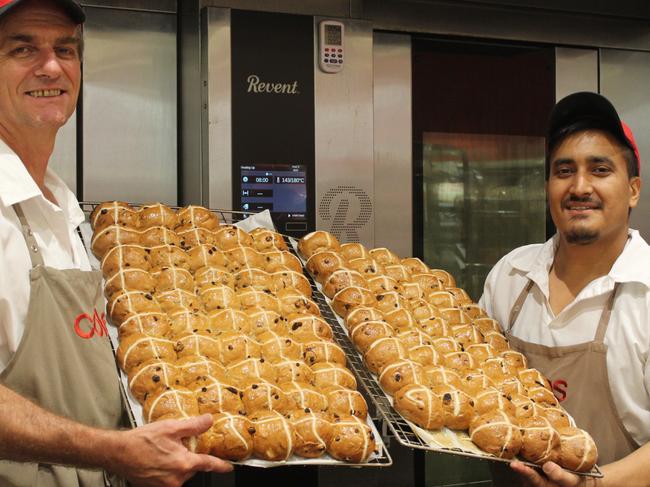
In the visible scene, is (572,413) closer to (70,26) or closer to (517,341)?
(517,341)

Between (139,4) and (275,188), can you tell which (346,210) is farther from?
(139,4)

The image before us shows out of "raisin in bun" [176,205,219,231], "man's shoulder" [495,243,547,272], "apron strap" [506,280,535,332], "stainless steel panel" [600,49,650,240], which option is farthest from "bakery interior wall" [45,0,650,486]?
"apron strap" [506,280,535,332]

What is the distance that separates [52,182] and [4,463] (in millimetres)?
745

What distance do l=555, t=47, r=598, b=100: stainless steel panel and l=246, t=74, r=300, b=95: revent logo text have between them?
4.74 ft

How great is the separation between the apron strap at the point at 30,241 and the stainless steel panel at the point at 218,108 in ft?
4.56

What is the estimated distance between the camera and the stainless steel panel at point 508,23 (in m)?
3.63

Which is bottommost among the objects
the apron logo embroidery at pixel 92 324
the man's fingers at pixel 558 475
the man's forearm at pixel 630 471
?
the man's forearm at pixel 630 471

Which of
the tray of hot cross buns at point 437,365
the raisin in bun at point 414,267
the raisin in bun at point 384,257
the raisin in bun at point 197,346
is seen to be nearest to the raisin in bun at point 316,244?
the tray of hot cross buns at point 437,365

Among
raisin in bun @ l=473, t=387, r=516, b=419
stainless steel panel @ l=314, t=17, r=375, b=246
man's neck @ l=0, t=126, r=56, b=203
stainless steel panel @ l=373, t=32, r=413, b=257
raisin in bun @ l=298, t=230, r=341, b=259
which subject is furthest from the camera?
stainless steel panel @ l=373, t=32, r=413, b=257

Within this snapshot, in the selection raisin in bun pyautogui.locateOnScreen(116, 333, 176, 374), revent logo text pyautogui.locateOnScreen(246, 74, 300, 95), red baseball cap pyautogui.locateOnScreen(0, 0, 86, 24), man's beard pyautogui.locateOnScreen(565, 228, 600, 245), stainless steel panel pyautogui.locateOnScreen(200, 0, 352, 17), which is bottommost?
raisin in bun pyautogui.locateOnScreen(116, 333, 176, 374)

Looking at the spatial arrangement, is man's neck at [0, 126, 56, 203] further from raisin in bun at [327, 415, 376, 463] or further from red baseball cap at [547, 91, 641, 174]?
red baseball cap at [547, 91, 641, 174]

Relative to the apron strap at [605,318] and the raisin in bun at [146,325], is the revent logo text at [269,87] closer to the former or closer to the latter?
the raisin in bun at [146,325]

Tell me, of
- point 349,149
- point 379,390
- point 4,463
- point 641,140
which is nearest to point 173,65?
point 349,149

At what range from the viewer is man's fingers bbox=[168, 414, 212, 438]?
1.63 m
